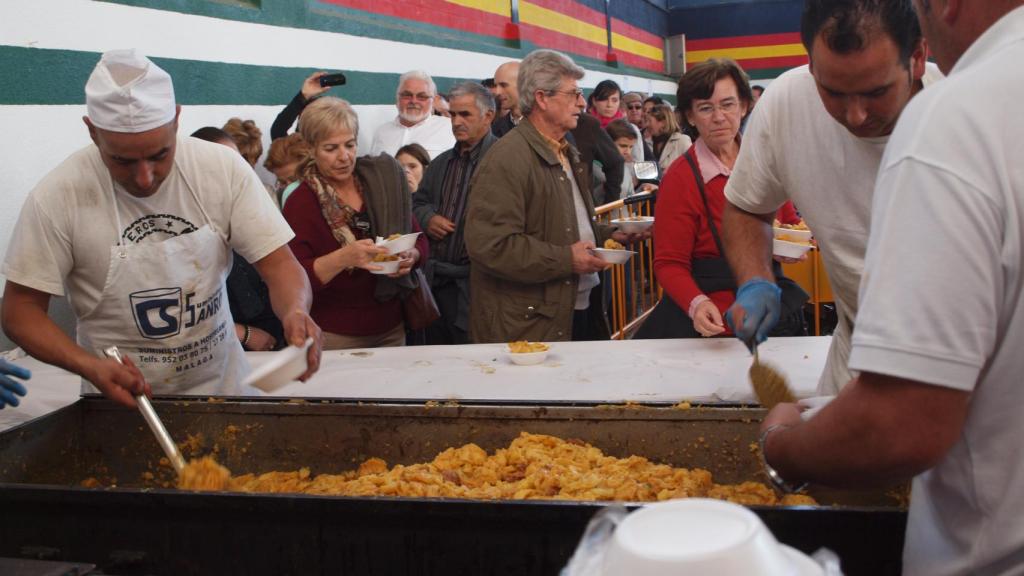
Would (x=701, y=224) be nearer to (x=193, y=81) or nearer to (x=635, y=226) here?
(x=635, y=226)

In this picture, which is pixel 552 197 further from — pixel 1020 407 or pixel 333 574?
pixel 1020 407

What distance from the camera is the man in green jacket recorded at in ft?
11.8

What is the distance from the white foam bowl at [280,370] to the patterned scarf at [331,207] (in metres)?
1.72

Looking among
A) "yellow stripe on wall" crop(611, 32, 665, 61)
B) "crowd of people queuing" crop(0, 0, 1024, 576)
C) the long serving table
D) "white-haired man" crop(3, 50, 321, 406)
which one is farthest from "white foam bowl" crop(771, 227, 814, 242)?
"yellow stripe on wall" crop(611, 32, 665, 61)

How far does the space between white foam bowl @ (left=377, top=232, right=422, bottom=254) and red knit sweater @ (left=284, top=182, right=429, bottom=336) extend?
0.72ft

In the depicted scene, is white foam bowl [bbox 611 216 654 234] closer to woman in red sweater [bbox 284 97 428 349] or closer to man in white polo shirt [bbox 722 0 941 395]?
woman in red sweater [bbox 284 97 428 349]

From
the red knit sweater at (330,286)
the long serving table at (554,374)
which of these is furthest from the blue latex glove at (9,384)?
the red knit sweater at (330,286)

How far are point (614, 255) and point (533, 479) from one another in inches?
59.4

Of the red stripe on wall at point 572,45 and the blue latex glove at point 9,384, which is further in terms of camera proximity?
the red stripe on wall at point 572,45

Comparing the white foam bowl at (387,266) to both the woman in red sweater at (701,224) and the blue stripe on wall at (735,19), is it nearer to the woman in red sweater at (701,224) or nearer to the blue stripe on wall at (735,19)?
the woman in red sweater at (701,224)

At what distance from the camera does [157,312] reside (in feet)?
8.09

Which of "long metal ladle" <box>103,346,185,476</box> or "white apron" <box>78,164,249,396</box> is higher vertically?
"white apron" <box>78,164,249,396</box>

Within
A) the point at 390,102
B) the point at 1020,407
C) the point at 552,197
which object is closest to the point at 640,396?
the point at 552,197

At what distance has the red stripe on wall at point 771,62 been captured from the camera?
18.7 meters
